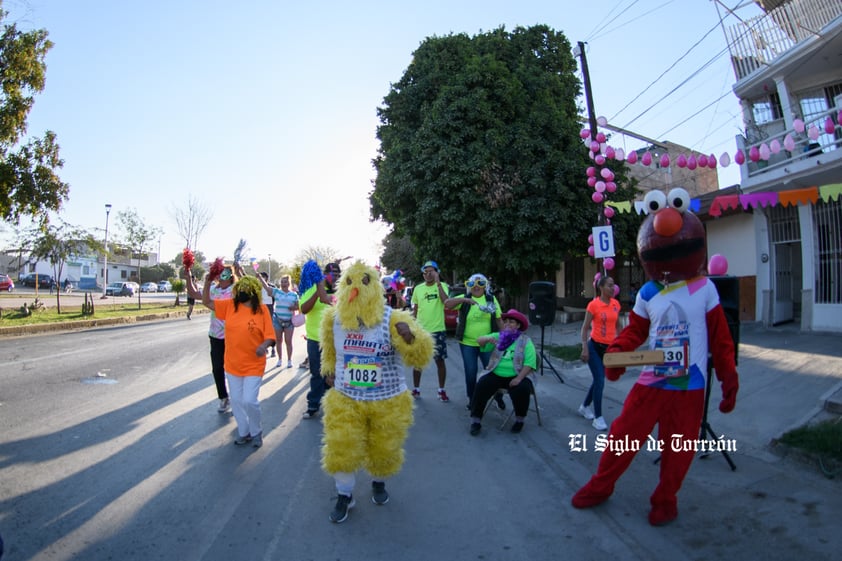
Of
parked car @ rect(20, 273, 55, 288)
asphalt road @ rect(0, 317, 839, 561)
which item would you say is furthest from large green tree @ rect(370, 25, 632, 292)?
parked car @ rect(20, 273, 55, 288)

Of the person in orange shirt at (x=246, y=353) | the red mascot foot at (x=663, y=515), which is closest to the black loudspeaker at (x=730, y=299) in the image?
the red mascot foot at (x=663, y=515)

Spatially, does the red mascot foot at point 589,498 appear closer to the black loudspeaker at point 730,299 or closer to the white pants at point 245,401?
the black loudspeaker at point 730,299

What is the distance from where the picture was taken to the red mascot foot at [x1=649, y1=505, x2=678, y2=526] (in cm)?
363

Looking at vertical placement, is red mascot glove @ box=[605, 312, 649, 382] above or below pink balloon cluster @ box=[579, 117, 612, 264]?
below

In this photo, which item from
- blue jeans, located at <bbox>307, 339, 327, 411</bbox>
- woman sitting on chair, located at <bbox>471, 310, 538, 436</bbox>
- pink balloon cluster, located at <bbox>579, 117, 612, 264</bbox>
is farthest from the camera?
pink balloon cluster, located at <bbox>579, 117, 612, 264</bbox>

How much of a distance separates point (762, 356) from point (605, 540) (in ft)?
25.7

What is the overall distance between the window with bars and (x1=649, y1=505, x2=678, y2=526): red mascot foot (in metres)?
11.5

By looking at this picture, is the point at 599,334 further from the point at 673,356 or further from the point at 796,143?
the point at 796,143

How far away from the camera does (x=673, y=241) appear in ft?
12.4

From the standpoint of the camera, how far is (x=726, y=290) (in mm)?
4867

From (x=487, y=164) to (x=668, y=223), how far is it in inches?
520

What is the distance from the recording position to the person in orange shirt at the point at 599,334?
19.8 feet

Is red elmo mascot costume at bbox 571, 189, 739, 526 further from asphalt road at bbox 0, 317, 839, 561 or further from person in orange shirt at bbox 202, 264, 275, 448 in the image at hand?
person in orange shirt at bbox 202, 264, 275, 448

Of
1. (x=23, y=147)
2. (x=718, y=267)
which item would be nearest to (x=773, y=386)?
(x=718, y=267)
